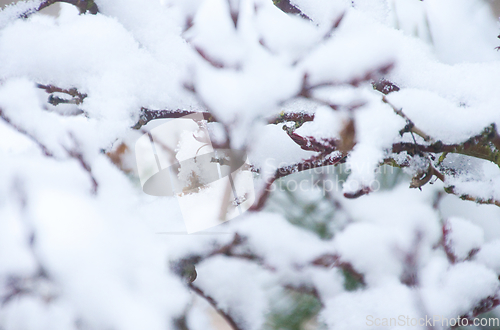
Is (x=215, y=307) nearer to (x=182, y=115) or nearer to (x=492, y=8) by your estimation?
(x=182, y=115)

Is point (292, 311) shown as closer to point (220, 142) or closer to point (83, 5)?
point (220, 142)

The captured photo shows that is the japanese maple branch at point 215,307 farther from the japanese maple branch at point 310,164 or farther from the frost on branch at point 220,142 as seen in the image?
the japanese maple branch at point 310,164

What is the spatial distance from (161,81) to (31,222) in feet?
0.52

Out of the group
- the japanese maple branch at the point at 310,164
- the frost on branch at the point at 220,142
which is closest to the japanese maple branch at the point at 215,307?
the frost on branch at the point at 220,142

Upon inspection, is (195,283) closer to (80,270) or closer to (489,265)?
(80,270)

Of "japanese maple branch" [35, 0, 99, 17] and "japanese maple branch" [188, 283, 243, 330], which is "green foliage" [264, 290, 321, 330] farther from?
"japanese maple branch" [35, 0, 99, 17]

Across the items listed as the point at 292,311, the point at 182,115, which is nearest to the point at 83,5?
the point at 182,115

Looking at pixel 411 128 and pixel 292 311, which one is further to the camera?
pixel 292 311

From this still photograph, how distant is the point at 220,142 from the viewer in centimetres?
23

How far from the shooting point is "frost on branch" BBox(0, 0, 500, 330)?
19 centimetres

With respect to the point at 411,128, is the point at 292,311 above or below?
below

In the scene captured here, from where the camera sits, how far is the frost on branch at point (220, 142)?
0.62 ft

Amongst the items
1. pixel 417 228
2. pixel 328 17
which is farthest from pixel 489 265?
pixel 328 17

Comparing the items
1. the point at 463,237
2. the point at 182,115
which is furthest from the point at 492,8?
the point at 182,115
